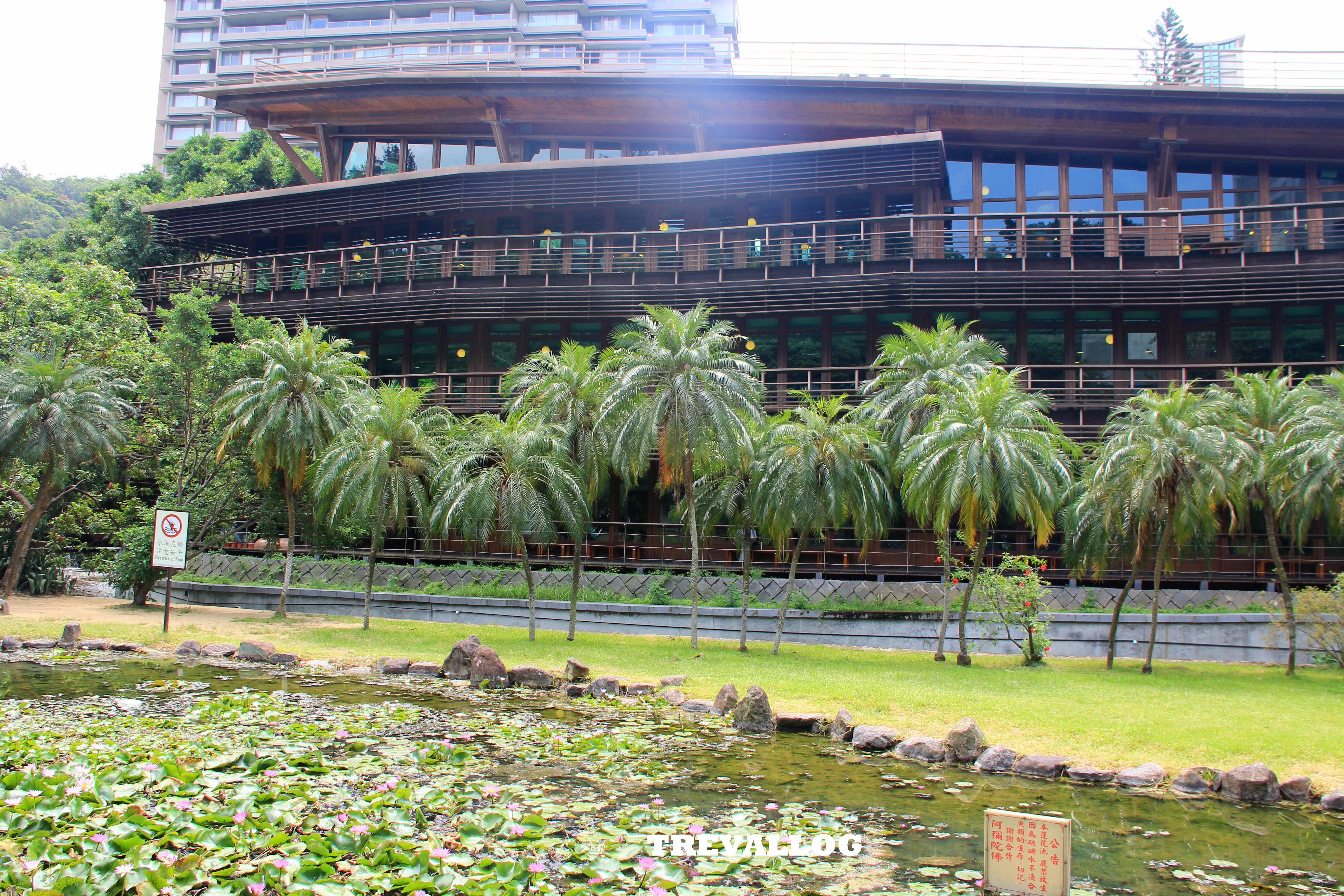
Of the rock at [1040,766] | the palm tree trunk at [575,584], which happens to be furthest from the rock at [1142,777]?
the palm tree trunk at [575,584]

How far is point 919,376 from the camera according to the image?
914 inches

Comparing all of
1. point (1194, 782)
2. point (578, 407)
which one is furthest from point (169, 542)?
point (1194, 782)

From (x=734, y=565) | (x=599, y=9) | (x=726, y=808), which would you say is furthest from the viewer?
(x=599, y=9)

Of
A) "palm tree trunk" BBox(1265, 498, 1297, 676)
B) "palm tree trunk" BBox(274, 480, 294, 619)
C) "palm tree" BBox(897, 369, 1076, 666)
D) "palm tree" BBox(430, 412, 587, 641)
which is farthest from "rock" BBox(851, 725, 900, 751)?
"palm tree trunk" BBox(274, 480, 294, 619)

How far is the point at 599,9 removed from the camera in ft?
258

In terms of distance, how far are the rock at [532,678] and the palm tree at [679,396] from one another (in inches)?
224

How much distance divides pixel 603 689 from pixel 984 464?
9036mm

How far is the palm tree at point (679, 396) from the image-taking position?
2022 centimetres

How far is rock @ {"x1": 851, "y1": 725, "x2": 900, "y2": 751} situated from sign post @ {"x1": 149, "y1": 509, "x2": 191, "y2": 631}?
1568cm

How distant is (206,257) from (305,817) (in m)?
39.7

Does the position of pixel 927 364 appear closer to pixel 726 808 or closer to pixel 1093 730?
pixel 1093 730

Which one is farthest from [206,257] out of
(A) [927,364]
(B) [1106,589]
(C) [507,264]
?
(B) [1106,589]

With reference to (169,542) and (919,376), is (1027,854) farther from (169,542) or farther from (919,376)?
(169,542)

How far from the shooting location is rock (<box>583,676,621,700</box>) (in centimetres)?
1519
